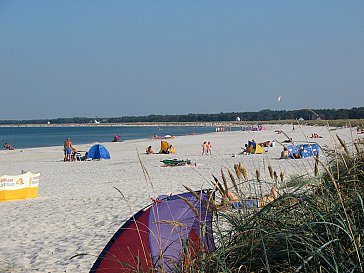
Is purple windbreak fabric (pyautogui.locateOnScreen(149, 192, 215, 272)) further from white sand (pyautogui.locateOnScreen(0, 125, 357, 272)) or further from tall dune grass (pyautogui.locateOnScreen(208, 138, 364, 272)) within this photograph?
white sand (pyautogui.locateOnScreen(0, 125, 357, 272))

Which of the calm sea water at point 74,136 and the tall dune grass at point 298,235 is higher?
the tall dune grass at point 298,235

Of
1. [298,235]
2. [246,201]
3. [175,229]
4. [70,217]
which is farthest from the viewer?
[70,217]

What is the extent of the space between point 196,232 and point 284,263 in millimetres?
766

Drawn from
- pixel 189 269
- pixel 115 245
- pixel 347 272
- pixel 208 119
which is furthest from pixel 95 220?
pixel 208 119

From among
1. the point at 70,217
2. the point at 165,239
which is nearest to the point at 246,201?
the point at 165,239

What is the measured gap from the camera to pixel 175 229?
10.8ft

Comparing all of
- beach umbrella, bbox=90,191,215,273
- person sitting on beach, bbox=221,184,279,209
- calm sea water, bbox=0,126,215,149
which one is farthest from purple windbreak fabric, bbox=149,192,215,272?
calm sea water, bbox=0,126,215,149

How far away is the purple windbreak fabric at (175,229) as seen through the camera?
255 centimetres

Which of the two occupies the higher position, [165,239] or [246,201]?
[246,201]

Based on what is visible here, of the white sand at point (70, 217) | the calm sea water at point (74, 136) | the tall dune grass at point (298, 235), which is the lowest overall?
the calm sea water at point (74, 136)

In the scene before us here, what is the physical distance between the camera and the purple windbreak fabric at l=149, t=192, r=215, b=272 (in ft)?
8.38

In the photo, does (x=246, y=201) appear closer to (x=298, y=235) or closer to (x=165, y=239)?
(x=298, y=235)

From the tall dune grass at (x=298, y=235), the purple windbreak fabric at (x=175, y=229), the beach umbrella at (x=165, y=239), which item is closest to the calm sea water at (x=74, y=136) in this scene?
the beach umbrella at (x=165, y=239)

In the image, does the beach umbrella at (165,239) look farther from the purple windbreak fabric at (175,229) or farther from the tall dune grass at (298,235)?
the tall dune grass at (298,235)
